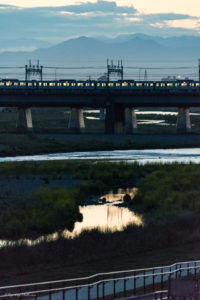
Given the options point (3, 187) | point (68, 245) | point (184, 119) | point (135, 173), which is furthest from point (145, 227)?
point (184, 119)

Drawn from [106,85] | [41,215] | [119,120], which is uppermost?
[106,85]

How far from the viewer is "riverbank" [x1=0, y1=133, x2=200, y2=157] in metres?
117

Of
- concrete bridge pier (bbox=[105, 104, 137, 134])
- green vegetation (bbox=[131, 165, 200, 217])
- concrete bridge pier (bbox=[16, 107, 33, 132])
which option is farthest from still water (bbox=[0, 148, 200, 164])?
concrete bridge pier (bbox=[16, 107, 33, 132])

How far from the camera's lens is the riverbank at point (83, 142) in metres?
117

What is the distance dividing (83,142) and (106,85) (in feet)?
87.2

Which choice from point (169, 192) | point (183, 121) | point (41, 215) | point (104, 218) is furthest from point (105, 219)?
point (183, 121)

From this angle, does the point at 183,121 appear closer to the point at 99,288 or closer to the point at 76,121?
the point at 76,121

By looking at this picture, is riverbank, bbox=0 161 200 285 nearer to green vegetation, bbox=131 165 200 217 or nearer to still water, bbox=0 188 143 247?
green vegetation, bbox=131 165 200 217

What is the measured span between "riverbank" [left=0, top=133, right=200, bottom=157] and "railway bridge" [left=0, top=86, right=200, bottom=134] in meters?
5.57

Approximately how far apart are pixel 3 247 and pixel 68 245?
11.8ft

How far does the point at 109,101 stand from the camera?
142625 mm

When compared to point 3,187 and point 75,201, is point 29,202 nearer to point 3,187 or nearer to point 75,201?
point 75,201

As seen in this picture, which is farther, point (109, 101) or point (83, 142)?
point (109, 101)

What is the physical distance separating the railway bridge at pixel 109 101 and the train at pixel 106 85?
2.03 m
